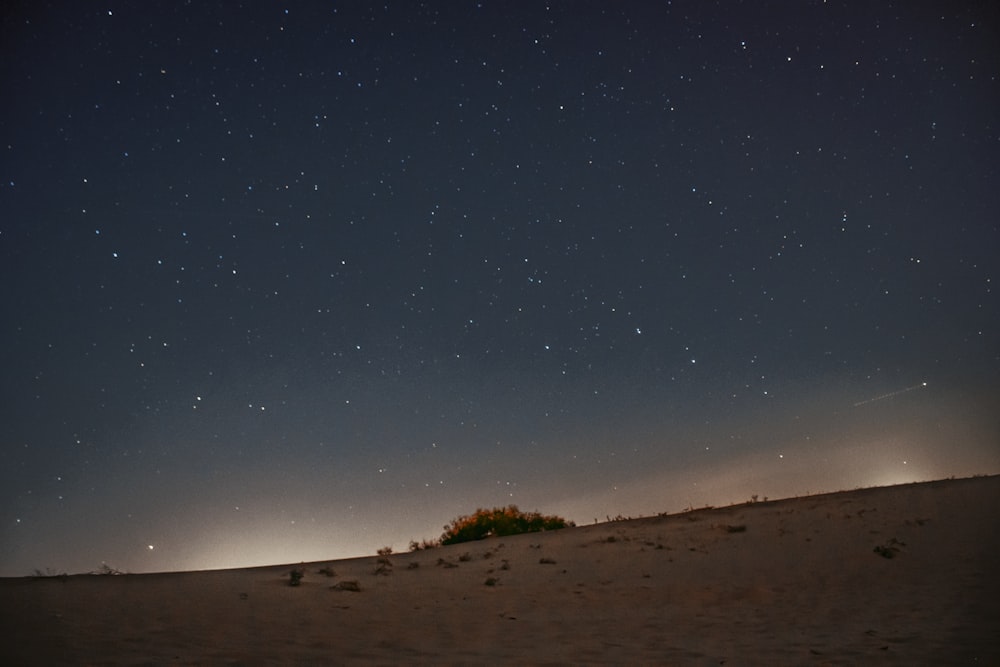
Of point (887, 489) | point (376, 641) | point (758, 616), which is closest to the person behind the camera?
point (376, 641)

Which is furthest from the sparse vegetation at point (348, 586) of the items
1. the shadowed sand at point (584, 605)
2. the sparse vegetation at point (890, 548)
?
the sparse vegetation at point (890, 548)

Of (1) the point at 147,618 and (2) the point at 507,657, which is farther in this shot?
(1) the point at 147,618

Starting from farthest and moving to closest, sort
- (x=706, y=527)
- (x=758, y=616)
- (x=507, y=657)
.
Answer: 1. (x=706, y=527)
2. (x=758, y=616)
3. (x=507, y=657)

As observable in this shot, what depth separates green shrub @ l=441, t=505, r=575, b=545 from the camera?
25.1 meters

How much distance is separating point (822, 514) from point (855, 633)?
13001mm

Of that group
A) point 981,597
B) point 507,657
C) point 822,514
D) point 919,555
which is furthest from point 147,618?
point 822,514

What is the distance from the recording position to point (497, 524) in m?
25.9

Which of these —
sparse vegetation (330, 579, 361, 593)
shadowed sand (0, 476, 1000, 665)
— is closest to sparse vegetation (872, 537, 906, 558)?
shadowed sand (0, 476, 1000, 665)

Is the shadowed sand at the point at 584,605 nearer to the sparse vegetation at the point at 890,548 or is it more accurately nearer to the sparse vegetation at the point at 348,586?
the sparse vegetation at the point at 890,548

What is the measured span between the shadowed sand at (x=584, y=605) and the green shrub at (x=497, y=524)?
6979mm

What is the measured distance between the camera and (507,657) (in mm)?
7004

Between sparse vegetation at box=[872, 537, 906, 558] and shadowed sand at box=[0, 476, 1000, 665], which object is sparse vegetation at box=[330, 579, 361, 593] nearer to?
shadowed sand at box=[0, 476, 1000, 665]

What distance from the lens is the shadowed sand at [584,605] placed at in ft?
22.6

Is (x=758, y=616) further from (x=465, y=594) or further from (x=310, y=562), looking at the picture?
(x=310, y=562)
